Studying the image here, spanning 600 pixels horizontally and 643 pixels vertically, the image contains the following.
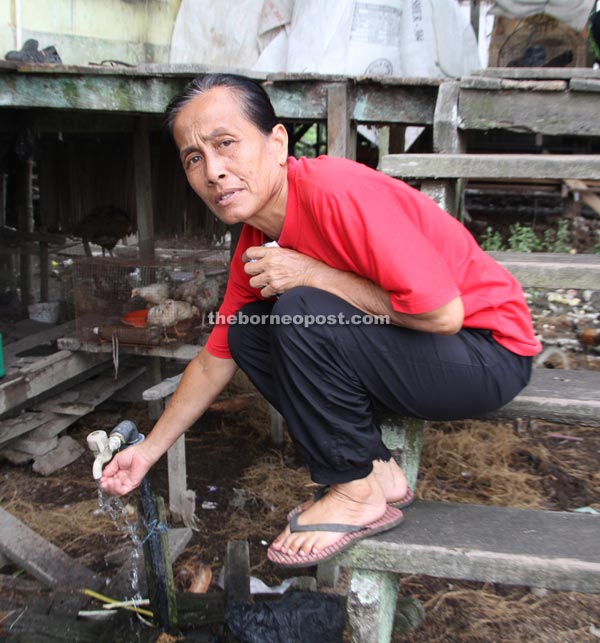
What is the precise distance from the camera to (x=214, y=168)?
165 centimetres

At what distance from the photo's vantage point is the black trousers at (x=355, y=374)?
1.58 meters

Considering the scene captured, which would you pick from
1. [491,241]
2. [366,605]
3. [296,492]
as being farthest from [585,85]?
[491,241]

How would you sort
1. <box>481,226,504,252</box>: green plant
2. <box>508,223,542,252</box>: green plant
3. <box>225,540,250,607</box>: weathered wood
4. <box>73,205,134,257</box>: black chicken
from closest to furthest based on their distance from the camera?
<box>225,540,250,607</box>: weathered wood
<box>73,205,134,257</box>: black chicken
<box>508,223,542,252</box>: green plant
<box>481,226,504,252</box>: green plant

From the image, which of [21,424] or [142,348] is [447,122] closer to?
[142,348]

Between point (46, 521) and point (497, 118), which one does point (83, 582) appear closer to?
point (46, 521)

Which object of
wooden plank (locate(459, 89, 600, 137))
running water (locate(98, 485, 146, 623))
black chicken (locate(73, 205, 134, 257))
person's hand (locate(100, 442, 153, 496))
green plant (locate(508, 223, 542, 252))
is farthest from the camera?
A: green plant (locate(508, 223, 542, 252))

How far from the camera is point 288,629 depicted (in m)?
1.92

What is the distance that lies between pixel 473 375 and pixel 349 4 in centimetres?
313

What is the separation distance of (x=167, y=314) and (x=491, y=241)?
17.4ft

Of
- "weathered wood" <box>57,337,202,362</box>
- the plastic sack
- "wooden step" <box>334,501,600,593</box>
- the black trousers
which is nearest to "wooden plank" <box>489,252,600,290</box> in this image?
the black trousers

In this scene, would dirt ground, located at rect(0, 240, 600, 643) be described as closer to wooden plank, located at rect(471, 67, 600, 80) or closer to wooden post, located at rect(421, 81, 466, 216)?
wooden post, located at rect(421, 81, 466, 216)

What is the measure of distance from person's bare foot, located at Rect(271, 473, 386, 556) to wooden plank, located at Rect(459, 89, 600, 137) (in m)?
1.82

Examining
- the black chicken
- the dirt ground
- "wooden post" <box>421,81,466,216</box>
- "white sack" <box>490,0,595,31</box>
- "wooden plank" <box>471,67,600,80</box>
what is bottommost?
the dirt ground

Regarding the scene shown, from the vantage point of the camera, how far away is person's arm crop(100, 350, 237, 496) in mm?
1952
